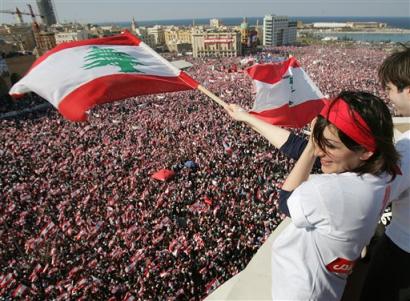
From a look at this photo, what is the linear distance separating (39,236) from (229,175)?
6.42 meters

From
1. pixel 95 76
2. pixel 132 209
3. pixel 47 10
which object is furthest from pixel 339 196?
pixel 47 10

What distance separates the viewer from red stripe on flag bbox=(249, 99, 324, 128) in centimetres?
542

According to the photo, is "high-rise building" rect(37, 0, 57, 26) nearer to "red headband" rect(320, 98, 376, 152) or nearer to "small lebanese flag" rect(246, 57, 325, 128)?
"small lebanese flag" rect(246, 57, 325, 128)

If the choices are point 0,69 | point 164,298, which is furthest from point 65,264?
point 0,69

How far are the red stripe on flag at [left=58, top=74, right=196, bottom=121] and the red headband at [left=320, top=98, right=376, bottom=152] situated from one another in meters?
2.47

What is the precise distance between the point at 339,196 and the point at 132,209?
8360mm

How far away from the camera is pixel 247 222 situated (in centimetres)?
815

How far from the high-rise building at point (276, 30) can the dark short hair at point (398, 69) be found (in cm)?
10902

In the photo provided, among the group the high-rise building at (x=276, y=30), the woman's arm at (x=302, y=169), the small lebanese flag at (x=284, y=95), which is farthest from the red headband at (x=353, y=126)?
the high-rise building at (x=276, y=30)

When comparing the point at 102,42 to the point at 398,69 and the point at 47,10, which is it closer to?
the point at 398,69

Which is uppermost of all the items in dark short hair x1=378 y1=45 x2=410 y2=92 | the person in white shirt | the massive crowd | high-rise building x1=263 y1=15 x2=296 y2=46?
dark short hair x1=378 y1=45 x2=410 y2=92

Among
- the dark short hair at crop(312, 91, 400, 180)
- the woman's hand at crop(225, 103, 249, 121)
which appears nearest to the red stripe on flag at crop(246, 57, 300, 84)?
the woman's hand at crop(225, 103, 249, 121)

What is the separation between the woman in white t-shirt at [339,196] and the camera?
108 cm

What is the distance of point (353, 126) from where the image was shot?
1114 mm
